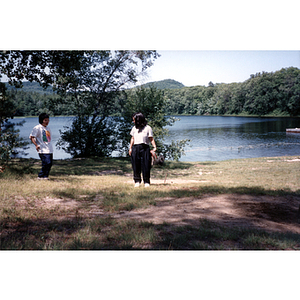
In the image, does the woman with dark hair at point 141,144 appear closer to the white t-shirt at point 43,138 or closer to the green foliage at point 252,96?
the white t-shirt at point 43,138

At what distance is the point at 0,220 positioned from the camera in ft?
14.9

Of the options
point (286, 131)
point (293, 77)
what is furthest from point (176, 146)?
point (286, 131)

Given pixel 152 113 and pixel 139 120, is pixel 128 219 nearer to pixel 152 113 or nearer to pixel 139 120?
pixel 139 120

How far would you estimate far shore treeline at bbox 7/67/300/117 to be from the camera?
13.4m

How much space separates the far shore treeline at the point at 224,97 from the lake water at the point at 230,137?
1385mm

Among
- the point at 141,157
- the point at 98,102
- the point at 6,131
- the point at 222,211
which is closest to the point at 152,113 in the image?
the point at 98,102

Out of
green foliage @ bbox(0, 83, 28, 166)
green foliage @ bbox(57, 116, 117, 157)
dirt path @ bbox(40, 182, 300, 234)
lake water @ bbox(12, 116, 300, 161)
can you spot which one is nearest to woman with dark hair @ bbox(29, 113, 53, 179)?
green foliage @ bbox(0, 83, 28, 166)

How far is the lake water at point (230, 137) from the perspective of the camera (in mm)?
22359

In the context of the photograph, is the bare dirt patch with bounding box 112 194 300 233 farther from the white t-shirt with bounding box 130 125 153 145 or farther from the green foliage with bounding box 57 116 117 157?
the green foliage with bounding box 57 116 117 157

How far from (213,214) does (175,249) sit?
1605 millimetres

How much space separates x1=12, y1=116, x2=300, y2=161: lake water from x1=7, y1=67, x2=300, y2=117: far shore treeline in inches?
54.5

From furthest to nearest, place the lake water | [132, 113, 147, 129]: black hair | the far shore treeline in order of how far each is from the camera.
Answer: the lake water, the far shore treeline, [132, 113, 147, 129]: black hair

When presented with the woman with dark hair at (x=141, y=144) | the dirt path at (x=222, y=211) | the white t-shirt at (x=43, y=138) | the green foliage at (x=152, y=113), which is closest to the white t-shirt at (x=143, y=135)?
the woman with dark hair at (x=141, y=144)
